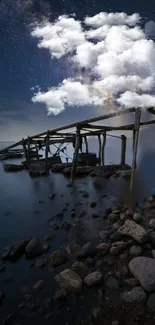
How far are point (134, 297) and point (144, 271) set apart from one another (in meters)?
0.54

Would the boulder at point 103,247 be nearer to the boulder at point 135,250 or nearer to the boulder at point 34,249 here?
the boulder at point 135,250

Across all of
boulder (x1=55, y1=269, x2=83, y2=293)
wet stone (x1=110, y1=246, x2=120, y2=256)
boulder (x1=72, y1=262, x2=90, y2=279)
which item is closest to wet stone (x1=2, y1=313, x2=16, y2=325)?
boulder (x1=55, y1=269, x2=83, y2=293)

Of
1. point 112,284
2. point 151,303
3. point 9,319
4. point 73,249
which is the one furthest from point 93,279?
point 9,319

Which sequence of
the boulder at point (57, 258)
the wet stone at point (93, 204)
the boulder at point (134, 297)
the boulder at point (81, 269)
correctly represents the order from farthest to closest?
the wet stone at point (93, 204), the boulder at point (57, 258), the boulder at point (81, 269), the boulder at point (134, 297)

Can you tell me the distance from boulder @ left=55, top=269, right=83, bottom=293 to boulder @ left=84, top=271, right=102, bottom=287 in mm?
141

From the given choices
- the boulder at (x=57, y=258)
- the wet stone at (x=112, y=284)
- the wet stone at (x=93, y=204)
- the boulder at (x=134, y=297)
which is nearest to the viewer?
the boulder at (x=134, y=297)

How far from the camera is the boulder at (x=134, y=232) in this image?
15.5 ft

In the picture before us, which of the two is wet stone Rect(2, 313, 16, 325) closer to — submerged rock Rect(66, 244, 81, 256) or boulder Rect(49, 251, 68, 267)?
boulder Rect(49, 251, 68, 267)

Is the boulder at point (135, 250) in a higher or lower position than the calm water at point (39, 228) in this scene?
higher

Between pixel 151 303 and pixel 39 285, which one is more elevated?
pixel 151 303

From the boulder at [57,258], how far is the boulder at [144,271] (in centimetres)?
152

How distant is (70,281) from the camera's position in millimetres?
3652

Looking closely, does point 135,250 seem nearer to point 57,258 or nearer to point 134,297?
point 134,297

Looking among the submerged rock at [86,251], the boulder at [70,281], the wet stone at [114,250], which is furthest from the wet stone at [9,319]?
the wet stone at [114,250]
